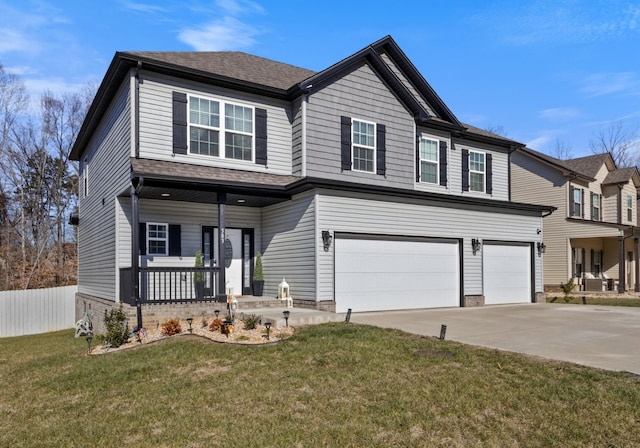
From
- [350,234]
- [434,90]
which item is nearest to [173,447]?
[350,234]

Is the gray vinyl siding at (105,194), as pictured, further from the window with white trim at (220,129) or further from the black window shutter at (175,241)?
the window with white trim at (220,129)

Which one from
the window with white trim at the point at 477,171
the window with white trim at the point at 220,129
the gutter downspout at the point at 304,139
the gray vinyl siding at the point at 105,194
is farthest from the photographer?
the window with white trim at the point at 477,171

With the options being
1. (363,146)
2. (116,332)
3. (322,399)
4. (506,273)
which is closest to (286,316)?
(116,332)

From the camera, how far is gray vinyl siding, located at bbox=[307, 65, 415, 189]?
14.0 meters

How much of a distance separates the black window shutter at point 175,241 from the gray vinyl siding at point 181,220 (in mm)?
100

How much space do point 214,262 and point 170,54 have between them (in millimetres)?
6279

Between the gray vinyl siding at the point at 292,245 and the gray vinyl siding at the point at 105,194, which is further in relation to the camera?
the gray vinyl siding at the point at 105,194

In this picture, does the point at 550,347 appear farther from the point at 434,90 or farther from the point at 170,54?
the point at 170,54

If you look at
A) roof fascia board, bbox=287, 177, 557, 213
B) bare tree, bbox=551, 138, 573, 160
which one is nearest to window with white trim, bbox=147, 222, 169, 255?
roof fascia board, bbox=287, 177, 557, 213

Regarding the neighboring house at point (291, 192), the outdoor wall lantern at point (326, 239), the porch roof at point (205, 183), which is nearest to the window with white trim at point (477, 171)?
the neighboring house at point (291, 192)

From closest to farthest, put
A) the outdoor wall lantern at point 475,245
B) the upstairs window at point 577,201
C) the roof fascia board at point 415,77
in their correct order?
the outdoor wall lantern at point 475,245
the roof fascia board at point 415,77
the upstairs window at point 577,201

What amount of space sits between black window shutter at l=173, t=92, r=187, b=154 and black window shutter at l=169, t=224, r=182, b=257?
2.16 metres

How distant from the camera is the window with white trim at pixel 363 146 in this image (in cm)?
1467

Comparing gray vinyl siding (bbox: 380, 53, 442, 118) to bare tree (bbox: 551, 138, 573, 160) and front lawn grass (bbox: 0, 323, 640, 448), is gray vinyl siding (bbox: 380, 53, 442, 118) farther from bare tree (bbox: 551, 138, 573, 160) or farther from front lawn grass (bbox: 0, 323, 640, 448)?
bare tree (bbox: 551, 138, 573, 160)
